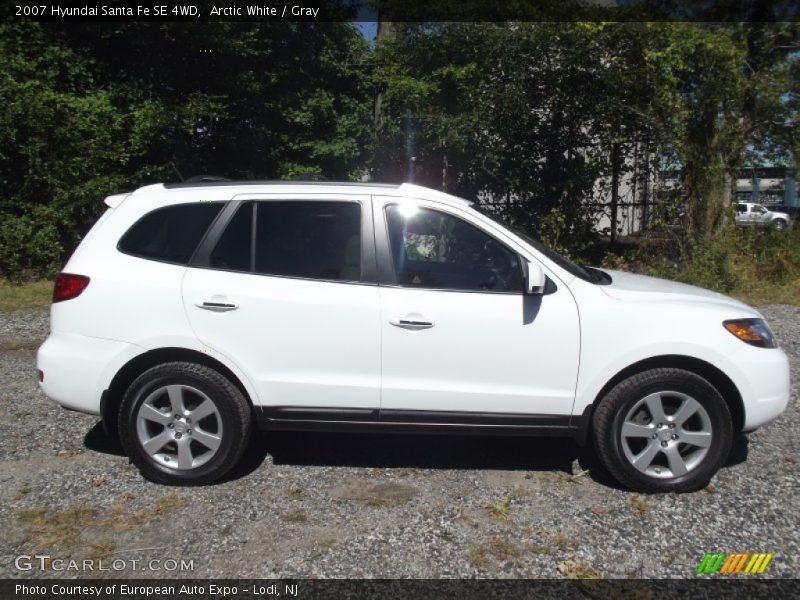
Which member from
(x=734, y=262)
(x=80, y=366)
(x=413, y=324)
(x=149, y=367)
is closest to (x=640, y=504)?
(x=413, y=324)

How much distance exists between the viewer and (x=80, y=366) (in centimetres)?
394

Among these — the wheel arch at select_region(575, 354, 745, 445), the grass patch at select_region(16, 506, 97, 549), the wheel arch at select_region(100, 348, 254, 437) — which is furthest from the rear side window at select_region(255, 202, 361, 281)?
the grass patch at select_region(16, 506, 97, 549)

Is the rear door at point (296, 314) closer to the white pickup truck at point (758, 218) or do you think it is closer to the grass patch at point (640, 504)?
the grass patch at point (640, 504)

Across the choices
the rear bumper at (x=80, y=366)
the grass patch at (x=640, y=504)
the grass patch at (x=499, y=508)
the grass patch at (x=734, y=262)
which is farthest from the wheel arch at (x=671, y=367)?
the grass patch at (x=734, y=262)

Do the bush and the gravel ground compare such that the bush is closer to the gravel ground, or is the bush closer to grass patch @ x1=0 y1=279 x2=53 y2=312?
grass patch @ x1=0 y1=279 x2=53 y2=312

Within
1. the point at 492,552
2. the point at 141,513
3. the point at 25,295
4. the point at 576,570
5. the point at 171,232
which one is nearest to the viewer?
the point at 576,570

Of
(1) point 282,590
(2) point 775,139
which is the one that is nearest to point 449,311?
(1) point 282,590

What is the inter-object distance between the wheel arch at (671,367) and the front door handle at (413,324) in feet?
3.40

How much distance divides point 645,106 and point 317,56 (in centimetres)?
606

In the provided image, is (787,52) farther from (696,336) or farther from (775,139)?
(696,336)

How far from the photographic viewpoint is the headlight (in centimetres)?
387

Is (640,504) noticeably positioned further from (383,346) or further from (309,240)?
(309,240)

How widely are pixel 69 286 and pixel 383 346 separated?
1.93 m

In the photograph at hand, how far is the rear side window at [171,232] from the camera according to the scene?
402 cm
